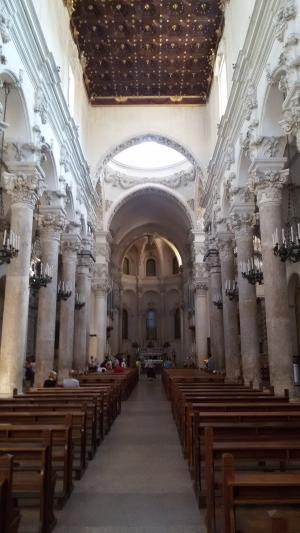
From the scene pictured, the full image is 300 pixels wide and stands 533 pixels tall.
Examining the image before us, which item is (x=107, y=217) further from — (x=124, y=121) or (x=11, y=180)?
(x=11, y=180)

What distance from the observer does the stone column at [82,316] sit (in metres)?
19.1

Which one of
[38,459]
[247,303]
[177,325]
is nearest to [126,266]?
[177,325]

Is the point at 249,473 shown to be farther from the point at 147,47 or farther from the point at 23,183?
the point at 147,47

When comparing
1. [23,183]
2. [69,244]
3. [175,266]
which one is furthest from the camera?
[175,266]

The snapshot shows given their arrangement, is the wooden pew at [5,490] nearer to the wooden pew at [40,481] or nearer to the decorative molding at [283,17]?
the wooden pew at [40,481]

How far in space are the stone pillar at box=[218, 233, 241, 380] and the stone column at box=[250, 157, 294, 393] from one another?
5362mm

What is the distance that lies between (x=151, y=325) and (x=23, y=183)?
36.9 metres

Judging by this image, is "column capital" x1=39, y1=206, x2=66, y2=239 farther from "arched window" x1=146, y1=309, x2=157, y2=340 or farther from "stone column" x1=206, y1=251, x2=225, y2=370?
"arched window" x1=146, y1=309, x2=157, y2=340

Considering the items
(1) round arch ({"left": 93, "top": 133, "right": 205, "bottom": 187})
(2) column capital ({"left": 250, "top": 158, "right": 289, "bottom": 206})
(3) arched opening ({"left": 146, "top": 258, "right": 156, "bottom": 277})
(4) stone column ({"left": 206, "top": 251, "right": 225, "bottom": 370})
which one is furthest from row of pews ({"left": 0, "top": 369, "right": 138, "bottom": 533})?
(3) arched opening ({"left": 146, "top": 258, "right": 156, "bottom": 277})

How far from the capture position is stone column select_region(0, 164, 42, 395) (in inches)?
394

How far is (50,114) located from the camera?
13094 mm

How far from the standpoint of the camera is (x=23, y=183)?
1088 cm

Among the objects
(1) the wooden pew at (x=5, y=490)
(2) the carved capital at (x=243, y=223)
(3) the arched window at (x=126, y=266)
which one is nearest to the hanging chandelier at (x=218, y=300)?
(2) the carved capital at (x=243, y=223)

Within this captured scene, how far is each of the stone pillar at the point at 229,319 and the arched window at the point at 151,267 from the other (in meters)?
31.1
